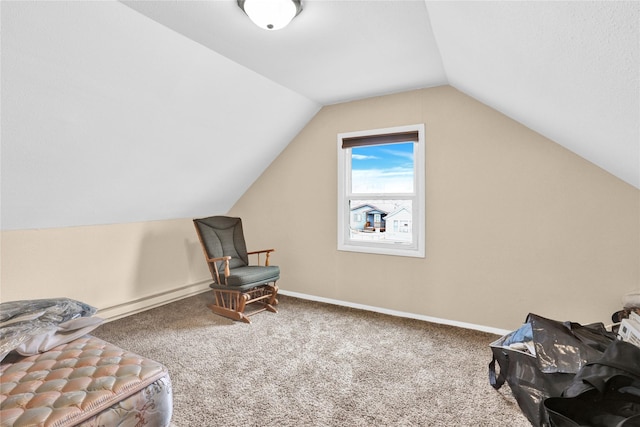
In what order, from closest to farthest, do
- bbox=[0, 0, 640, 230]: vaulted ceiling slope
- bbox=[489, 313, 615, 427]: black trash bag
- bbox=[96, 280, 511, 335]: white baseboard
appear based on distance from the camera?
1. bbox=[0, 0, 640, 230]: vaulted ceiling slope
2. bbox=[489, 313, 615, 427]: black trash bag
3. bbox=[96, 280, 511, 335]: white baseboard

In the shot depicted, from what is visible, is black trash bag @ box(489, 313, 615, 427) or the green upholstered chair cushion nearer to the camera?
black trash bag @ box(489, 313, 615, 427)

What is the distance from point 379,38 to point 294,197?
2197 mm

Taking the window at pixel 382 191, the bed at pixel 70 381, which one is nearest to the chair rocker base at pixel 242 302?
the window at pixel 382 191

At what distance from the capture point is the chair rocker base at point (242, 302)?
3.29m

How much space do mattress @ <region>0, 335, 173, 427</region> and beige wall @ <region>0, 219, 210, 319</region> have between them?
1.46 m

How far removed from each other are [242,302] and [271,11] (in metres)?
2.56

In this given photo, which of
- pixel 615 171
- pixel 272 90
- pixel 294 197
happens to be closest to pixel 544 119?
pixel 615 171

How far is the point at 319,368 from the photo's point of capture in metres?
2.37

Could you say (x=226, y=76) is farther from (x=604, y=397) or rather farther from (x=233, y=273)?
(x=604, y=397)

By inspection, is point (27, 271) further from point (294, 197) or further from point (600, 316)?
point (600, 316)

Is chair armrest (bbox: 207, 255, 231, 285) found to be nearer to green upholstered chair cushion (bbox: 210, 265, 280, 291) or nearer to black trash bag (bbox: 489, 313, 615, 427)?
green upholstered chair cushion (bbox: 210, 265, 280, 291)

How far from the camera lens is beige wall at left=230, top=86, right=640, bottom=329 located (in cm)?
254

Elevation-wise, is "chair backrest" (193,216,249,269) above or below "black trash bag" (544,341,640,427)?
above

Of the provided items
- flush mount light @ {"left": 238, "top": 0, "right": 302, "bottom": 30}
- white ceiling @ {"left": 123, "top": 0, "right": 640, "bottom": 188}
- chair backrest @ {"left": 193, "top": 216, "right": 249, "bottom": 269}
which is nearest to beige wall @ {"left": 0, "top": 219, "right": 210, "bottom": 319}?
chair backrest @ {"left": 193, "top": 216, "right": 249, "bottom": 269}
